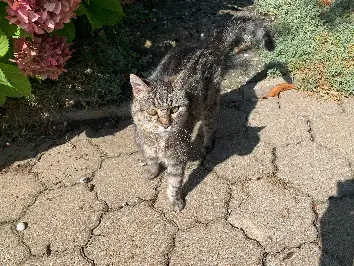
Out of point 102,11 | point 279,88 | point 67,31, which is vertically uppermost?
point 102,11

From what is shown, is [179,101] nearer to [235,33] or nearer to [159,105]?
[159,105]

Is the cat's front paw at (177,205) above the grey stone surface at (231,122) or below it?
below

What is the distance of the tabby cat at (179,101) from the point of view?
3.20 metres

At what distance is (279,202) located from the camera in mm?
3471

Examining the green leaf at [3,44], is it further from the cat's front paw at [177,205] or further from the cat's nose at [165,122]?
the cat's front paw at [177,205]

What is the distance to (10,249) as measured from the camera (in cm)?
325

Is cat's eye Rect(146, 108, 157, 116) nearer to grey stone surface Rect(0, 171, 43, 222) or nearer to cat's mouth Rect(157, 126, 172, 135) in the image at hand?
cat's mouth Rect(157, 126, 172, 135)

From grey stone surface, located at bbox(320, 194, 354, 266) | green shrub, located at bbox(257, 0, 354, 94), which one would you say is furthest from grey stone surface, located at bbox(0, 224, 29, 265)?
green shrub, located at bbox(257, 0, 354, 94)

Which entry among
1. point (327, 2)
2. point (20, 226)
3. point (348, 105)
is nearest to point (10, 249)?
point (20, 226)

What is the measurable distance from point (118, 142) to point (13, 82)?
45.7 inches

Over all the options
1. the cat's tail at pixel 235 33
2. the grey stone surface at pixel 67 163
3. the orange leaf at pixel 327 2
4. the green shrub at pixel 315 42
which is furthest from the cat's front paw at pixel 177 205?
the orange leaf at pixel 327 2

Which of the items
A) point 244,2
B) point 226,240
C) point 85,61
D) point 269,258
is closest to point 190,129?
point 226,240

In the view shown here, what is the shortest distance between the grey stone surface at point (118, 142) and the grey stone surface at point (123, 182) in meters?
0.08

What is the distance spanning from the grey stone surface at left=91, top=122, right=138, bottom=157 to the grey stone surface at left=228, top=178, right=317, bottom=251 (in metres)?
1.08
